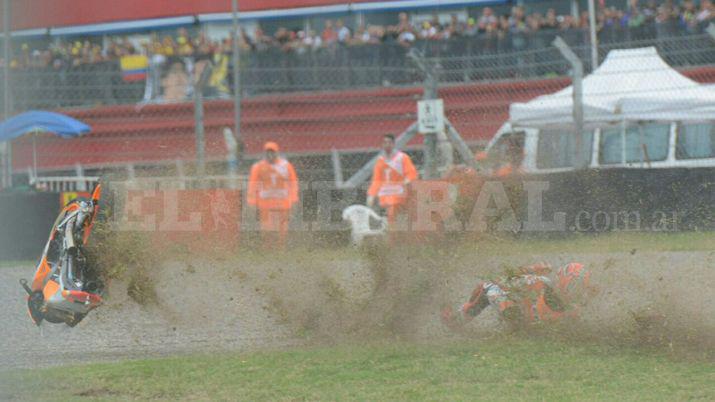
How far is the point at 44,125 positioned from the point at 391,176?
5251mm

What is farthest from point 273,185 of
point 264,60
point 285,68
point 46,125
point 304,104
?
point 46,125

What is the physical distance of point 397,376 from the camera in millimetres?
5590

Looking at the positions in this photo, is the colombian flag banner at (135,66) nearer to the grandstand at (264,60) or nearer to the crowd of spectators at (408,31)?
the grandstand at (264,60)

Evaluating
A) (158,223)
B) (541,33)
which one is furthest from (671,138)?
(158,223)

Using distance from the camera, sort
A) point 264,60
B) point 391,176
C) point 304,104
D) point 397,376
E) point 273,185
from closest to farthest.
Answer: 1. point 397,376
2. point 273,185
3. point 391,176
4. point 304,104
5. point 264,60

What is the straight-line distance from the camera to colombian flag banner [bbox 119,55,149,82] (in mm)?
13914

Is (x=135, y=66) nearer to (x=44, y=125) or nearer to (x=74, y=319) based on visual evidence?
(x=44, y=125)

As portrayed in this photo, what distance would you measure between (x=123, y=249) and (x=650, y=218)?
568 cm

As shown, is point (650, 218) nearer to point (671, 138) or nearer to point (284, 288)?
point (671, 138)

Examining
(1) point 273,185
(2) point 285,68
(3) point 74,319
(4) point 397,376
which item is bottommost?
(4) point 397,376

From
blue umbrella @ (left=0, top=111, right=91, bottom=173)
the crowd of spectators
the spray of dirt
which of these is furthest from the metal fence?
the spray of dirt

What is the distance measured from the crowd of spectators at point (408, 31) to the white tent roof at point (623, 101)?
5.69ft

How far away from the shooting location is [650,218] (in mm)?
10305

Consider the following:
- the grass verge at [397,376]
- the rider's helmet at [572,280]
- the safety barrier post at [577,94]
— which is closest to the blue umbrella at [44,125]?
the safety barrier post at [577,94]
